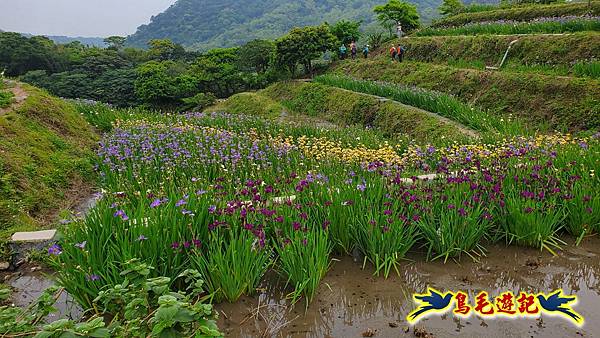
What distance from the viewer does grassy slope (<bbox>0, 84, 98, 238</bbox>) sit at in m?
5.31

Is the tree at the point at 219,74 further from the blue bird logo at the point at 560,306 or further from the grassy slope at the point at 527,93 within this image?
the blue bird logo at the point at 560,306

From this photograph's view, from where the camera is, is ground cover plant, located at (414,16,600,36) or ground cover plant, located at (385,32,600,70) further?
ground cover plant, located at (414,16,600,36)

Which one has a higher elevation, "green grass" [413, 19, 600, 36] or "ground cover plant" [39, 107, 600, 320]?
"green grass" [413, 19, 600, 36]

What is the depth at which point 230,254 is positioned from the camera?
300cm

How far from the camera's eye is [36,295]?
345 centimetres

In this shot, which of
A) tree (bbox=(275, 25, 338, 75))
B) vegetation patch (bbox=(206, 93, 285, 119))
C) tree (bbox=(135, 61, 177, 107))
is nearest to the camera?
vegetation patch (bbox=(206, 93, 285, 119))

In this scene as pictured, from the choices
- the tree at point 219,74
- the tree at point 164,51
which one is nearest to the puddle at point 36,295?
the tree at point 219,74

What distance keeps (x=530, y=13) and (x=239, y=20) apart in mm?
124972

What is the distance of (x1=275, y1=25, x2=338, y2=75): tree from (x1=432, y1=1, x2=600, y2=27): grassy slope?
24.0ft

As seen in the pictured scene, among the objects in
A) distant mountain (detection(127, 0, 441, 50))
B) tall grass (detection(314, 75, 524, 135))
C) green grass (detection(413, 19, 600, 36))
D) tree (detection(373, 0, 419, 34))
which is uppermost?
distant mountain (detection(127, 0, 441, 50))

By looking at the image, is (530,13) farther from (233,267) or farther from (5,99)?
(233,267)

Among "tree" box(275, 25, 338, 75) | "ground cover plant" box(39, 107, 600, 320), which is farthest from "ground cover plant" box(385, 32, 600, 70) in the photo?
"ground cover plant" box(39, 107, 600, 320)

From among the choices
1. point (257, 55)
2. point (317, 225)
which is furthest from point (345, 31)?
point (317, 225)

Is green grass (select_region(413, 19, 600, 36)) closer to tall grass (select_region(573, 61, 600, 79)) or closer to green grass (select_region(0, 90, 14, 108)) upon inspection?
tall grass (select_region(573, 61, 600, 79))
